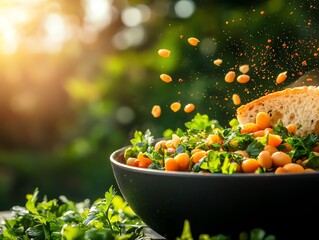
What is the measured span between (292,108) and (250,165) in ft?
1.12

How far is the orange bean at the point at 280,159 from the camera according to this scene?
3.24 feet

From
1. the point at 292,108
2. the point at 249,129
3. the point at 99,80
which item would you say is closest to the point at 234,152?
the point at 249,129

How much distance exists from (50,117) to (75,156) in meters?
0.31

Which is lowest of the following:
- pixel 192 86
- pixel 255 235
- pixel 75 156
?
pixel 75 156

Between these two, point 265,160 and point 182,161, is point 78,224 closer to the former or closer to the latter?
point 182,161

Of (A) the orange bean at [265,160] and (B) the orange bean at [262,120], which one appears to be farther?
(B) the orange bean at [262,120]

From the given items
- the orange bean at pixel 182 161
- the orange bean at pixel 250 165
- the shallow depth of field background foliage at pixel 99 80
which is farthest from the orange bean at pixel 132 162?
the shallow depth of field background foliage at pixel 99 80

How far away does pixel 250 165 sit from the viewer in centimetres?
98

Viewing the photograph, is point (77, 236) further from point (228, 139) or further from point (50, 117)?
point (50, 117)

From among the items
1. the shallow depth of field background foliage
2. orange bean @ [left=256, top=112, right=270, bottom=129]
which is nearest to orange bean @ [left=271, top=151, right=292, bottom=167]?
orange bean @ [left=256, top=112, right=270, bottom=129]

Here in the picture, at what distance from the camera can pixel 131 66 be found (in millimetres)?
3021

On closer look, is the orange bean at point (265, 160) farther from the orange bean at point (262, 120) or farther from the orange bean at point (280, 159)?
the orange bean at point (262, 120)

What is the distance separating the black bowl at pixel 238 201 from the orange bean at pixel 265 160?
7 cm

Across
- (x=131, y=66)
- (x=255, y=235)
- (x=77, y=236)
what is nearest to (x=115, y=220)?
(x=77, y=236)
